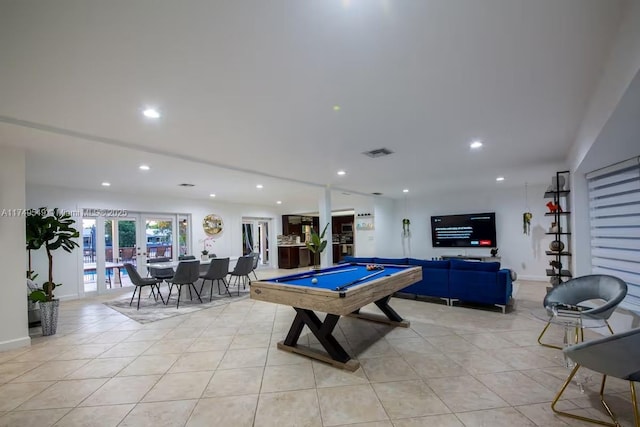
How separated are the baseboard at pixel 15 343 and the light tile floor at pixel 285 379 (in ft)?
0.44

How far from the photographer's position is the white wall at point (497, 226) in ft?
24.7

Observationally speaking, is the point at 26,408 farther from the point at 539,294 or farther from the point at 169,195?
the point at 539,294

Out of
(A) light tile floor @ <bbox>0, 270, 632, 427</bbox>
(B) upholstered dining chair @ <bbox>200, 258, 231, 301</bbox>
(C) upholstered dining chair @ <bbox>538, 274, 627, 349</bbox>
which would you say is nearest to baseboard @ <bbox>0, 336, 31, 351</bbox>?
(A) light tile floor @ <bbox>0, 270, 632, 427</bbox>

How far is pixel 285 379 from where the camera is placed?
2.71 metres

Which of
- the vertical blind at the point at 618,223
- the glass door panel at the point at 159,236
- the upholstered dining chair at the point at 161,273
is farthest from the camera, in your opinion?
the glass door panel at the point at 159,236

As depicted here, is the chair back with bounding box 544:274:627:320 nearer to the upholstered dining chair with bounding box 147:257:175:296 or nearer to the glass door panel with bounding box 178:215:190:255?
the upholstered dining chair with bounding box 147:257:175:296

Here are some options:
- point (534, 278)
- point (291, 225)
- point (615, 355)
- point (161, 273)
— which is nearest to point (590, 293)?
point (615, 355)

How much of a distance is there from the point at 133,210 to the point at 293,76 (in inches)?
286

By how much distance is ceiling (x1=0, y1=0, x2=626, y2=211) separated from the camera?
1528 millimetres

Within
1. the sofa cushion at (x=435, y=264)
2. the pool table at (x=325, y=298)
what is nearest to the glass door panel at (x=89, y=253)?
the pool table at (x=325, y=298)

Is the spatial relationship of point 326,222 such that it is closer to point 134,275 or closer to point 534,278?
point 134,275

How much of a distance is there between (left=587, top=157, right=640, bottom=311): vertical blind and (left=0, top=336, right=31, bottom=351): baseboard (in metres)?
Answer: 7.10

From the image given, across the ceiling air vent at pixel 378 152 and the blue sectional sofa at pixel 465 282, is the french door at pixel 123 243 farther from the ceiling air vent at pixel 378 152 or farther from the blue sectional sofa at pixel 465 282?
the ceiling air vent at pixel 378 152

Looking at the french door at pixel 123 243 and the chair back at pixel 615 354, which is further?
the french door at pixel 123 243
